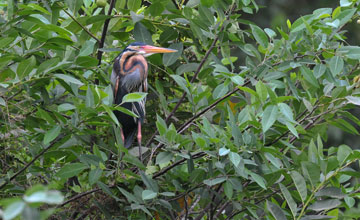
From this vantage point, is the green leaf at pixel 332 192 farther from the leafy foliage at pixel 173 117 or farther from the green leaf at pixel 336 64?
the green leaf at pixel 336 64

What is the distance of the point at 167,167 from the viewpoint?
69.4 inches

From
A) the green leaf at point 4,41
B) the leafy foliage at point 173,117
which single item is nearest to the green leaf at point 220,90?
the leafy foliage at point 173,117

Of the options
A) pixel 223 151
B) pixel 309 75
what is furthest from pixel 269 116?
pixel 309 75

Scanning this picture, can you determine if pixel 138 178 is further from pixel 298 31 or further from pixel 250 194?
pixel 298 31

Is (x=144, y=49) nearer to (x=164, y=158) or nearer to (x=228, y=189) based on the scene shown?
(x=164, y=158)

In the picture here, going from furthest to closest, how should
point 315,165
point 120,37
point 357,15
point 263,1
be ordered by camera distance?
point 263,1 < point 120,37 < point 357,15 < point 315,165

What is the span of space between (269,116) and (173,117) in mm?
578

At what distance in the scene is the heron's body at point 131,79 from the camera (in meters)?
1.97

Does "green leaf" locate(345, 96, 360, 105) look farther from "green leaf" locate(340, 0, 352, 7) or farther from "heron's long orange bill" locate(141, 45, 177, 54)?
"heron's long orange bill" locate(141, 45, 177, 54)

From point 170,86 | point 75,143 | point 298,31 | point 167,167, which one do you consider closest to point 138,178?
point 167,167

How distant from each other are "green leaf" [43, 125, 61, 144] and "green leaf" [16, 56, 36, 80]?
0.54 ft

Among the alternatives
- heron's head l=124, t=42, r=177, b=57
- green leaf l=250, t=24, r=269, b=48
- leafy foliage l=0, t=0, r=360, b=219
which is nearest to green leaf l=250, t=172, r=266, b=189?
leafy foliage l=0, t=0, r=360, b=219

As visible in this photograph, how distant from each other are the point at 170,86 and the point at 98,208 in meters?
0.53

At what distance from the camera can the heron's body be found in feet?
6.45
